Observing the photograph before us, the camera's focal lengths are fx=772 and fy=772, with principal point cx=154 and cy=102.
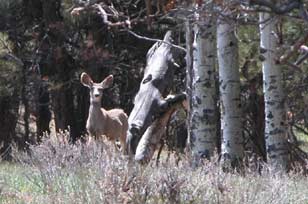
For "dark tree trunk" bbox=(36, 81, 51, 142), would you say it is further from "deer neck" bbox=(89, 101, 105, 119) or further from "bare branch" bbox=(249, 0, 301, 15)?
"bare branch" bbox=(249, 0, 301, 15)

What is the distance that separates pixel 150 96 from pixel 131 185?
19.3 ft

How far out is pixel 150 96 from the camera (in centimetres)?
1177

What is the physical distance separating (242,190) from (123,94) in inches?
579

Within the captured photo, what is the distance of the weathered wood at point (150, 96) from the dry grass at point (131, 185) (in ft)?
12.6

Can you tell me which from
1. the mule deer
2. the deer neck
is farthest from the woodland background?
the deer neck

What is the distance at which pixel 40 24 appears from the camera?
20.6 meters

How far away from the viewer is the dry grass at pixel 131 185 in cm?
592

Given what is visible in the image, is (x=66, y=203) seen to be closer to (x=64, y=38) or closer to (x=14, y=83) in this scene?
(x=14, y=83)

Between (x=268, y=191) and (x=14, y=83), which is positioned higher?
(x=14, y=83)

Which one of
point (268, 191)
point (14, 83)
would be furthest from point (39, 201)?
point (14, 83)

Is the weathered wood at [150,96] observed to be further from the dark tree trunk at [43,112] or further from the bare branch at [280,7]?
the dark tree trunk at [43,112]

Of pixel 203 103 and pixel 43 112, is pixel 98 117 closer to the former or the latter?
pixel 203 103

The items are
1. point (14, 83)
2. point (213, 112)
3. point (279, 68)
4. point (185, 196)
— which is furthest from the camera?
point (14, 83)

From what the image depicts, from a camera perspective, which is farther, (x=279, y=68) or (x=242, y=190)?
(x=279, y=68)
